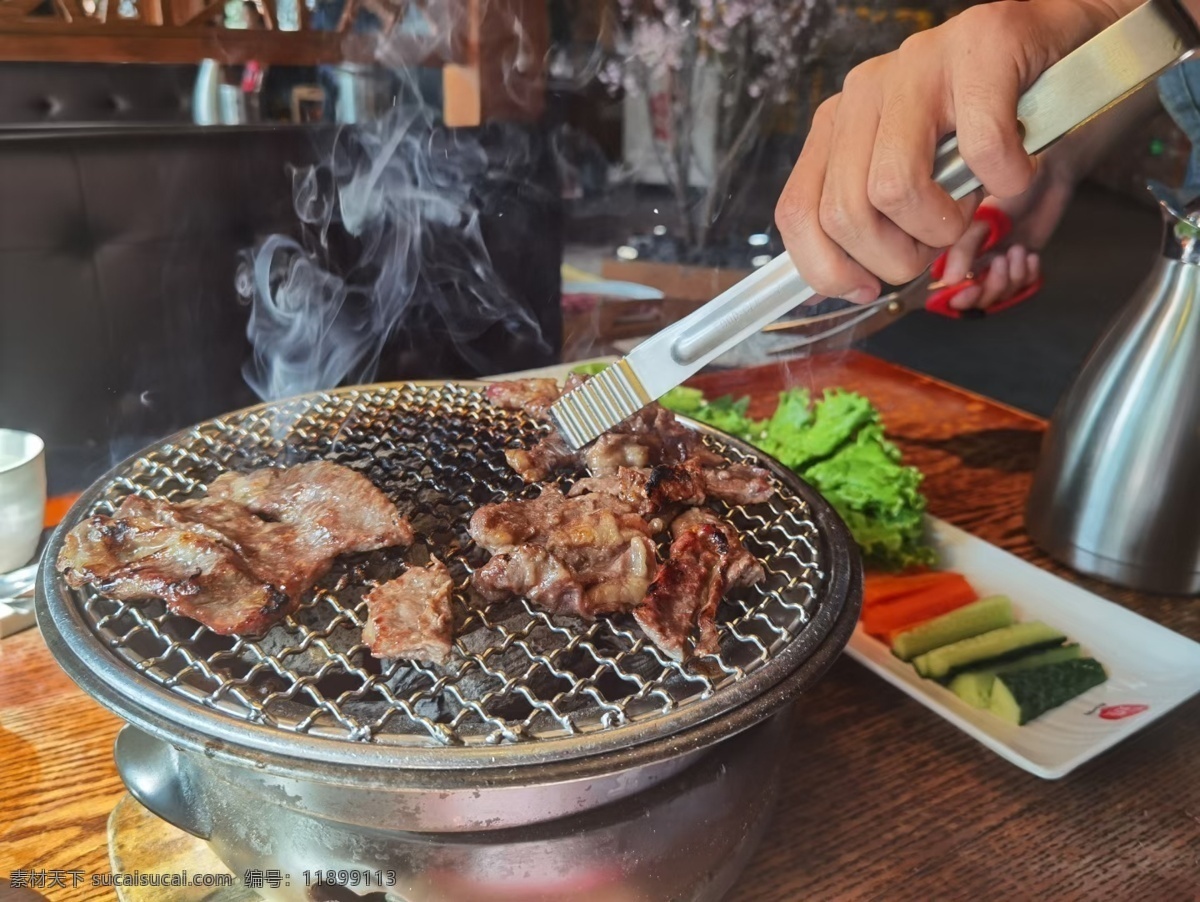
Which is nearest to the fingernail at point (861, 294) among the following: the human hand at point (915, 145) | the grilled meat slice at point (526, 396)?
the human hand at point (915, 145)

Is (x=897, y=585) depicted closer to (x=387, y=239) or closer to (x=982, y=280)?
(x=982, y=280)

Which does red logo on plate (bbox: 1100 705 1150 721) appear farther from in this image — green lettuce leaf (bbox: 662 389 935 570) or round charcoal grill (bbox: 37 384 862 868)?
round charcoal grill (bbox: 37 384 862 868)

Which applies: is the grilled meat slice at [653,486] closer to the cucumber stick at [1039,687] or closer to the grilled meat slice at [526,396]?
the grilled meat slice at [526,396]

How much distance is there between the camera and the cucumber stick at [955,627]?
7.43ft

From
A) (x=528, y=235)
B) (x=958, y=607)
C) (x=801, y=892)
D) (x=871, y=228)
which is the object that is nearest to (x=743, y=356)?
(x=528, y=235)

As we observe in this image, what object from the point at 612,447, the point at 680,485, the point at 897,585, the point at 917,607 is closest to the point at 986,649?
the point at 917,607

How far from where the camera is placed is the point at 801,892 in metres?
1.65

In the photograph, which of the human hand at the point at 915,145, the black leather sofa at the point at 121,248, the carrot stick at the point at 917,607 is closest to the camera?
the human hand at the point at 915,145

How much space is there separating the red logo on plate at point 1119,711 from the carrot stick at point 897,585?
0.56 m

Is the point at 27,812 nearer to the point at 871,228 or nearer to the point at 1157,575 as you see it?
the point at 871,228

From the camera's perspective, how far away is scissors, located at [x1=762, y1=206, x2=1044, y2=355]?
10.1 ft

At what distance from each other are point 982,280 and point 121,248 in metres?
3.79

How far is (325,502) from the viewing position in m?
1.72

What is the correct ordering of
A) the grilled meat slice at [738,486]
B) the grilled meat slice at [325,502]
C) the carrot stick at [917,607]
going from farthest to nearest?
1. the carrot stick at [917,607]
2. the grilled meat slice at [738,486]
3. the grilled meat slice at [325,502]
